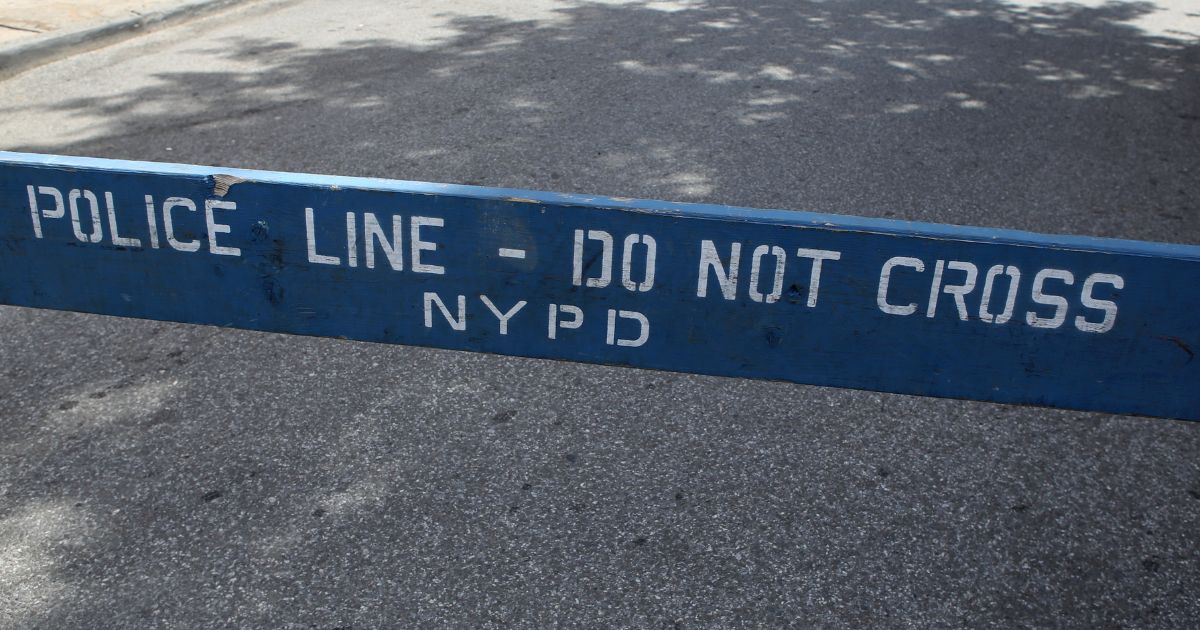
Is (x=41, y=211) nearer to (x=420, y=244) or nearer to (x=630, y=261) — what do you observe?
(x=420, y=244)

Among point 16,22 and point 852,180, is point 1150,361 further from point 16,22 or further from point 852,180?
point 16,22

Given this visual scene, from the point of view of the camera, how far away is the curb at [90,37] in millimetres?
7699

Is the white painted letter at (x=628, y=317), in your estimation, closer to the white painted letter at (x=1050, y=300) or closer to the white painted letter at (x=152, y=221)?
the white painted letter at (x=1050, y=300)

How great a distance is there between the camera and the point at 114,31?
8.65 meters

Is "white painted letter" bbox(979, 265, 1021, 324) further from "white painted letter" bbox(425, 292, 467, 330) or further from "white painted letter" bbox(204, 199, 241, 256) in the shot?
"white painted letter" bbox(204, 199, 241, 256)

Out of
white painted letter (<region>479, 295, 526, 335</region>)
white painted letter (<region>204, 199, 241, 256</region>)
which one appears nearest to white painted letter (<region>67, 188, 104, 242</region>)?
white painted letter (<region>204, 199, 241, 256</region>)

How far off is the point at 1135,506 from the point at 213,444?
2847mm

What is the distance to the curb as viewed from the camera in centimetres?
770

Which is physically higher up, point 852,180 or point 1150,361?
point 1150,361

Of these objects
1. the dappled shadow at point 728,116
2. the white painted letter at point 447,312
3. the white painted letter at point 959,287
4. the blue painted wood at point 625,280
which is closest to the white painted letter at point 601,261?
the blue painted wood at point 625,280

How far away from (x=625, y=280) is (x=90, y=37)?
762cm

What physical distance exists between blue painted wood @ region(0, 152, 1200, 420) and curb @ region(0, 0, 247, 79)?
6207 mm

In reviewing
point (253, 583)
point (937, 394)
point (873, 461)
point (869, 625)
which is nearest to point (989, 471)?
point (873, 461)

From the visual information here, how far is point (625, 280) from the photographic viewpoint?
7.30 ft
